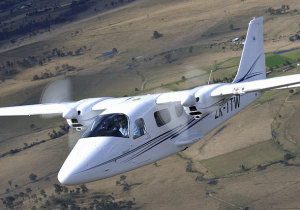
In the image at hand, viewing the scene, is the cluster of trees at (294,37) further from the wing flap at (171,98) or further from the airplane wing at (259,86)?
the wing flap at (171,98)

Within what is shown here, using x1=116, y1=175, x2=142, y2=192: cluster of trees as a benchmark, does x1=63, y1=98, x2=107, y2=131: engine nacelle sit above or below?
above

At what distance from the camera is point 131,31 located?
487 ft

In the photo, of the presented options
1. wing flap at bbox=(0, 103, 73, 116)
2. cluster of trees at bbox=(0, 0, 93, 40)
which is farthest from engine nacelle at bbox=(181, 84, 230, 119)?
cluster of trees at bbox=(0, 0, 93, 40)

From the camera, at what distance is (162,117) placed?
3088cm

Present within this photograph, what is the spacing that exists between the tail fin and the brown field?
2324 cm

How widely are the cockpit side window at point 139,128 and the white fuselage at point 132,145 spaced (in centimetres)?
22

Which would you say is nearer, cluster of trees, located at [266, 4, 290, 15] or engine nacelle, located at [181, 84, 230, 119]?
engine nacelle, located at [181, 84, 230, 119]

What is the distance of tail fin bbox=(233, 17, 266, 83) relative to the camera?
133 ft

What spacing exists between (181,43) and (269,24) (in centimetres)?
2957

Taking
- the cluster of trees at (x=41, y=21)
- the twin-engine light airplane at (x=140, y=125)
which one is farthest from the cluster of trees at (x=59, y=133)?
the cluster of trees at (x=41, y=21)

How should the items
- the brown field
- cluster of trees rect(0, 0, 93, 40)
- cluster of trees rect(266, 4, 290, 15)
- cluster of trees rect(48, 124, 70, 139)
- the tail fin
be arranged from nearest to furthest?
1. the tail fin
2. the brown field
3. cluster of trees rect(48, 124, 70, 139)
4. cluster of trees rect(266, 4, 290, 15)
5. cluster of trees rect(0, 0, 93, 40)

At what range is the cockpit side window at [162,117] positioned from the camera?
30.5m

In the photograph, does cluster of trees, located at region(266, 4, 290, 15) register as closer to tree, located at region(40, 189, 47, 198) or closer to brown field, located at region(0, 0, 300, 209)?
brown field, located at region(0, 0, 300, 209)

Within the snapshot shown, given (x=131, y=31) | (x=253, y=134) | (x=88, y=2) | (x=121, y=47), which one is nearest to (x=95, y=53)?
(x=121, y=47)
